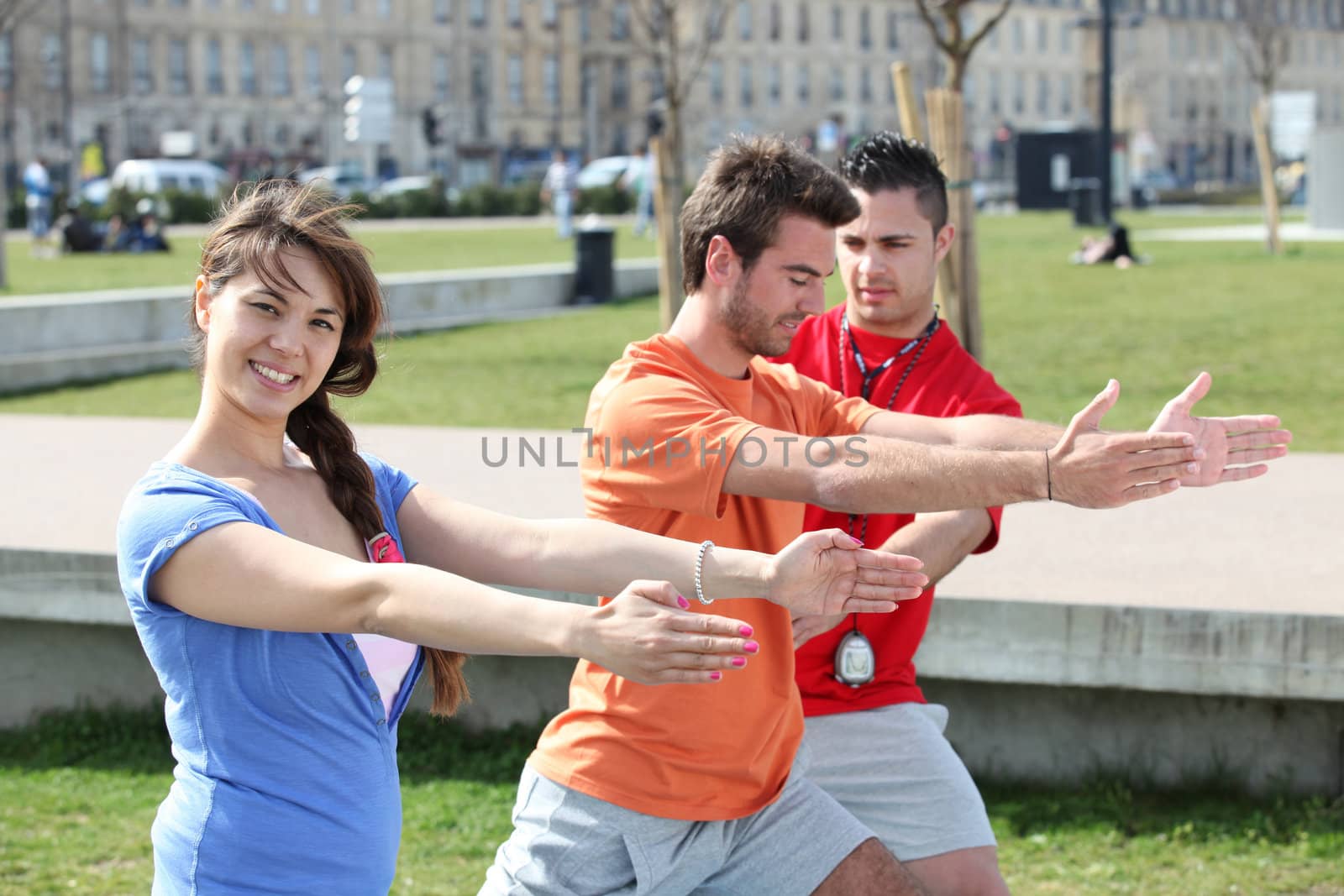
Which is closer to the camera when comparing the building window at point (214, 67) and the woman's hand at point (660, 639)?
the woman's hand at point (660, 639)

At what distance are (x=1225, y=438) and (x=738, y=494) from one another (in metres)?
0.91

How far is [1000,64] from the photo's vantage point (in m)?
105

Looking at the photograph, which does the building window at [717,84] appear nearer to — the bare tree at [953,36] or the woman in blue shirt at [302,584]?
the bare tree at [953,36]

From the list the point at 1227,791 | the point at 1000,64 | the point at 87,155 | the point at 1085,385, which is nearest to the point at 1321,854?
the point at 1227,791

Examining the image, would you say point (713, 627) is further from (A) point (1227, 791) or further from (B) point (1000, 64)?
(B) point (1000, 64)

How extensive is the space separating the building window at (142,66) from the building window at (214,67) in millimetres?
2808

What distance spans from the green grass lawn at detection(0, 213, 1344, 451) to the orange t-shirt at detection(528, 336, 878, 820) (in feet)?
14.0

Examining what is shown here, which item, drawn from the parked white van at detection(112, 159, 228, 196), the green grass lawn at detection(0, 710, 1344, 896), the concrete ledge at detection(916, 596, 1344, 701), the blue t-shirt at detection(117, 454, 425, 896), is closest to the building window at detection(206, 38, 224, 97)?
the parked white van at detection(112, 159, 228, 196)

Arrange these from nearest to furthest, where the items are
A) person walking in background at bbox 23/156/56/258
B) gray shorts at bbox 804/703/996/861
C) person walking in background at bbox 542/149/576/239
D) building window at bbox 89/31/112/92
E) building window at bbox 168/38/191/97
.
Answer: gray shorts at bbox 804/703/996/861
person walking in background at bbox 23/156/56/258
person walking in background at bbox 542/149/576/239
building window at bbox 89/31/112/92
building window at bbox 168/38/191/97

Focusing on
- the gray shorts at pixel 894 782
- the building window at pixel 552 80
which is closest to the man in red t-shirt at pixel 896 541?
the gray shorts at pixel 894 782

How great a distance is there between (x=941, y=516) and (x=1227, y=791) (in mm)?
2227

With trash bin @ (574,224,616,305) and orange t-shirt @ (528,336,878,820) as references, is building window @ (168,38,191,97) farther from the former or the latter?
Answer: orange t-shirt @ (528,336,878,820)

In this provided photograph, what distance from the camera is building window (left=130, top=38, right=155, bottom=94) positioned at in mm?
77812

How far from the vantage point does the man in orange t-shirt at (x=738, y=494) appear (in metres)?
2.96
